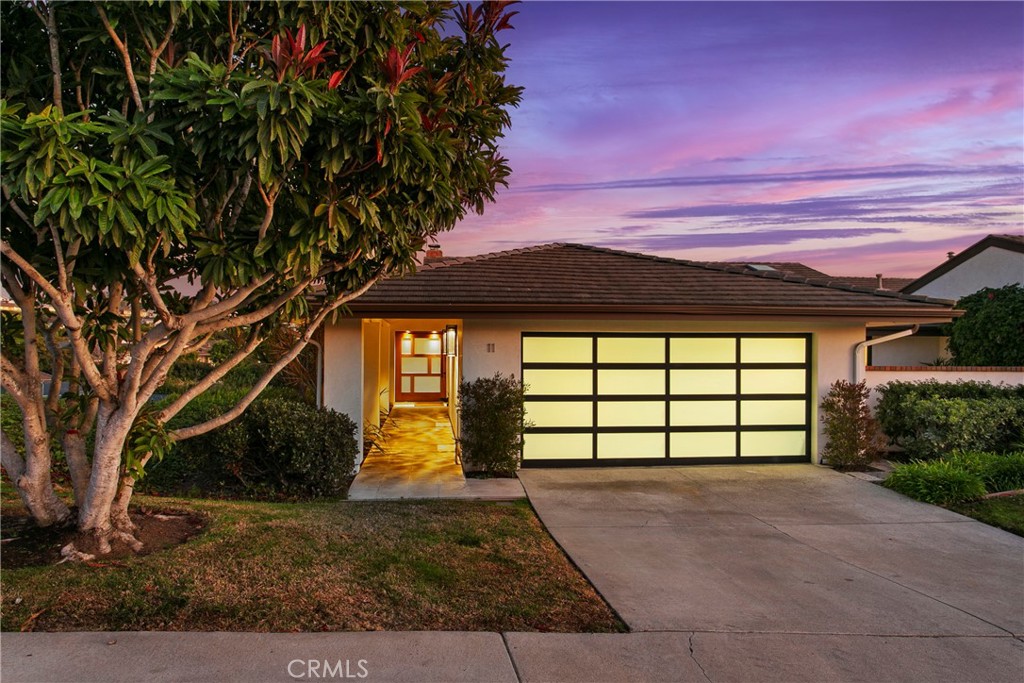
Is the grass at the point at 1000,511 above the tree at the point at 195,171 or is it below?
below

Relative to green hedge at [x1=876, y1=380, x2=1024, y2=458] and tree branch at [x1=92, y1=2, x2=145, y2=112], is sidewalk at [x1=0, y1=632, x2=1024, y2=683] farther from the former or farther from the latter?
green hedge at [x1=876, y1=380, x2=1024, y2=458]

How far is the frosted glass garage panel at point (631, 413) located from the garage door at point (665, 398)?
0.05ft

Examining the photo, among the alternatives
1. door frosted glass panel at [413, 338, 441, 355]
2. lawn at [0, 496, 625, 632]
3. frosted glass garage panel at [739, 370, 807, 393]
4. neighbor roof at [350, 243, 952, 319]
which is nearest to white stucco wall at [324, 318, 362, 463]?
neighbor roof at [350, 243, 952, 319]

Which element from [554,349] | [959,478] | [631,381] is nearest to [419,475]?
[554,349]

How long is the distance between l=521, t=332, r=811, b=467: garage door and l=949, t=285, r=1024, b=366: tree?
737 centimetres

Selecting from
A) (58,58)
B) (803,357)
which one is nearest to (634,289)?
(803,357)

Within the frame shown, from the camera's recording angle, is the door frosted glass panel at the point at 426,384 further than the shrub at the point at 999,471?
Yes

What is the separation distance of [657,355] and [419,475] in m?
4.23

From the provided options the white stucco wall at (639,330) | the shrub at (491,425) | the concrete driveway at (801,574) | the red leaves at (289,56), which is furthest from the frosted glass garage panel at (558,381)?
the red leaves at (289,56)

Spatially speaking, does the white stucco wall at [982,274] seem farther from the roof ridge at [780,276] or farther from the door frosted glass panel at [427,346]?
the door frosted glass panel at [427,346]

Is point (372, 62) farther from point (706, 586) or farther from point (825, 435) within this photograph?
point (825, 435)

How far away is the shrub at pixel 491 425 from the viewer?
9.31 metres

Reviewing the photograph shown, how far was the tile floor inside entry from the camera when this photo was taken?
26.9 feet

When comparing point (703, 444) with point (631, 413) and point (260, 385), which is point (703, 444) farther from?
point (260, 385)
